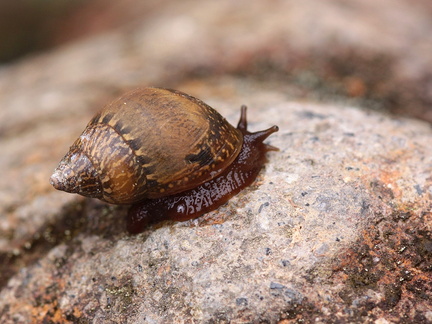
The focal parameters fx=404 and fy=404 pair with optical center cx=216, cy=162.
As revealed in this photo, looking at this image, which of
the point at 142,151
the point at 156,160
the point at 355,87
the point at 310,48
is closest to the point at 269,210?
the point at 156,160

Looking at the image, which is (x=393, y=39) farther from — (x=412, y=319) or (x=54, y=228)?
(x=54, y=228)

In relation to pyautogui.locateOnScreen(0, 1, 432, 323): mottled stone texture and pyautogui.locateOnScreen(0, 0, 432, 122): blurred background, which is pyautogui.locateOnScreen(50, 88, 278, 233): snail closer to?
pyautogui.locateOnScreen(0, 1, 432, 323): mottled stone texture

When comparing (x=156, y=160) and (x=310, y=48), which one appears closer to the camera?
(x=156, y=160)

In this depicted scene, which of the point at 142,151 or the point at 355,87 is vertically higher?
the point at 142,151

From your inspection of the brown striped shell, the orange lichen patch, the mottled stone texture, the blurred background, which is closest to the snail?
the brown striped shell

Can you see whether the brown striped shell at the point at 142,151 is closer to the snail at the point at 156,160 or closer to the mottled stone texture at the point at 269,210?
the snail at the point at 156,160

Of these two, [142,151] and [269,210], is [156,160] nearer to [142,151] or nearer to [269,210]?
[142,151]
